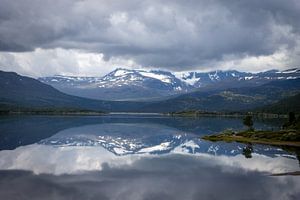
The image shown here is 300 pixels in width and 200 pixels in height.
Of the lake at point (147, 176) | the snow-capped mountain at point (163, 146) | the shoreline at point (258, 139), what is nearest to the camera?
the lake at point (147, 176)

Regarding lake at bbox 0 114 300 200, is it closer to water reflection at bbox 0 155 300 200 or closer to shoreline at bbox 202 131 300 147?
water reflection at bbox 0 155 300 200

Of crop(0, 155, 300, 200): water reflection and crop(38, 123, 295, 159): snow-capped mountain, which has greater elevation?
crop(38, 123, 295, 159): snow-capped mountain

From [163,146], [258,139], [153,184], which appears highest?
[258,139]

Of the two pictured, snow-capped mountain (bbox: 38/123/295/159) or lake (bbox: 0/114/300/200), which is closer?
lake (bbox: 0/114/300/200)

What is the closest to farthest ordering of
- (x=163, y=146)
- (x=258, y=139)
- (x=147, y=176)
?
(x=147, y=176) → (x=163, y=146) → (x=258, y=139)

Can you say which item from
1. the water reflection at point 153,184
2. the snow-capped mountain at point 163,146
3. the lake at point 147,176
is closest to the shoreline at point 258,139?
the snow-capped mountain at point 163,146

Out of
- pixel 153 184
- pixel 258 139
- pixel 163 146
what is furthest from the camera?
pixel 258 139

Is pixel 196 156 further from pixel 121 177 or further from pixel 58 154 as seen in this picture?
pixel 121 177

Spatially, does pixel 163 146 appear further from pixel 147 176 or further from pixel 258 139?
pixel 147 176

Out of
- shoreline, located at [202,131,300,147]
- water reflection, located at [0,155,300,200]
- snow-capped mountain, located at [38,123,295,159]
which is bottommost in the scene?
water reflection, located at [0,155,300,200]

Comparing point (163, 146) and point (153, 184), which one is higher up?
point (163, 146)

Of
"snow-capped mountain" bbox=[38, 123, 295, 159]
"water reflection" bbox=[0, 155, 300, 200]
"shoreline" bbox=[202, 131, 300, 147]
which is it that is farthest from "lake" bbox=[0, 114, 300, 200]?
"shoreline" bbox=[202, 131, 300, 147]

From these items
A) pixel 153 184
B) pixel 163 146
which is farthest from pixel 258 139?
pixel 153 184

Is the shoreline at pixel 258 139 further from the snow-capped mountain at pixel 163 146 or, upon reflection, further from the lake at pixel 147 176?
the lake at pixel 147 176
